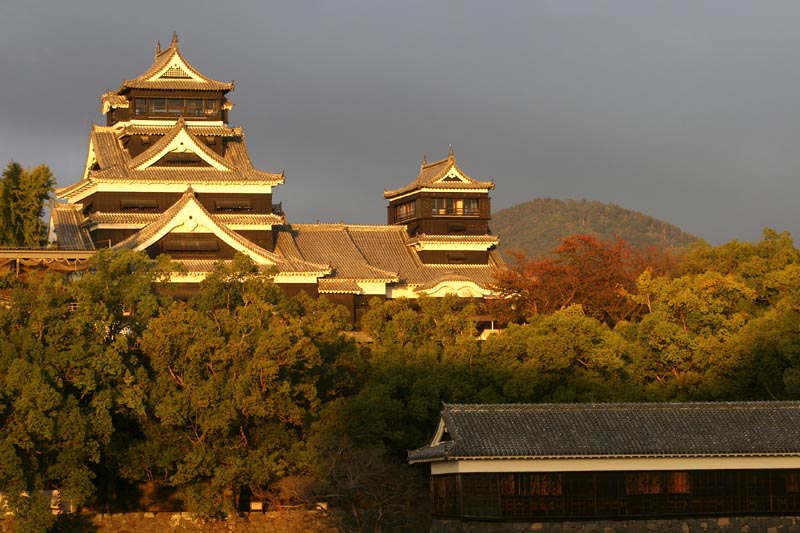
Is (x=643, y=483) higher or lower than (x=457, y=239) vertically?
lower

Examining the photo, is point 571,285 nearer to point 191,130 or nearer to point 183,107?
point 191,130

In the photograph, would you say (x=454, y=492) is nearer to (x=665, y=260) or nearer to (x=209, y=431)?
(x=209, y=431)

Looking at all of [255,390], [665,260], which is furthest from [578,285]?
[255,390]

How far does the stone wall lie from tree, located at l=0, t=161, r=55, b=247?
1611 centimetres

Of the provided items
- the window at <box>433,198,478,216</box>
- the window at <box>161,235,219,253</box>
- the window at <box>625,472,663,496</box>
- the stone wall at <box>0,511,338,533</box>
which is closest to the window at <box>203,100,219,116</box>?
the window at <box>161,235,219,253</box>

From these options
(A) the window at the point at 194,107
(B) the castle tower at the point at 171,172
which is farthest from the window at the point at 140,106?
(A) the window at the point at 194,107

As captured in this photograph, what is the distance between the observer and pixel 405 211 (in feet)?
180

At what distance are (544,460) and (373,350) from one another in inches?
398

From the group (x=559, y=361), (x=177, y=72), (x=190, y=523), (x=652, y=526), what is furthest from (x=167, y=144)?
(x=652, y=526)

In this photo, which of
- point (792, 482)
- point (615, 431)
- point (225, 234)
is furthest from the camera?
point (225, 234)

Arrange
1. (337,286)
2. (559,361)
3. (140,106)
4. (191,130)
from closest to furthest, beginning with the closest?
(559,361) < (337,286) < (191,130) < (140,106)

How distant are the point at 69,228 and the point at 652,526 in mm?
25576

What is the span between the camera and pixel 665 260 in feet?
197

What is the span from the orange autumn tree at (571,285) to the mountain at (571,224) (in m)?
87.3
